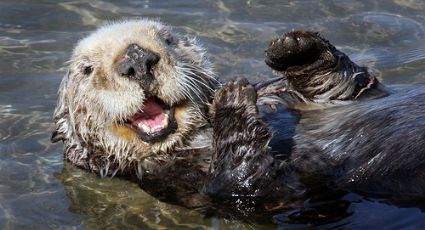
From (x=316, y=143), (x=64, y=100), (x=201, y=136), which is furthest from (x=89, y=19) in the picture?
(x=316, y=143)

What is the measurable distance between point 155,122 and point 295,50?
976mm

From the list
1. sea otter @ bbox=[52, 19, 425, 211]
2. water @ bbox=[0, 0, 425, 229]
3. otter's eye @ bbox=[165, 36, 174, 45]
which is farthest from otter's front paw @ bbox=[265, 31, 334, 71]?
water @ bbox=[0, 0, 425, 229]

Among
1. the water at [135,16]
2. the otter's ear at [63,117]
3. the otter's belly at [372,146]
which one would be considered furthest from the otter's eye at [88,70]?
the otter's belly at [372,146]

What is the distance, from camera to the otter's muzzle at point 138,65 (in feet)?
15.5

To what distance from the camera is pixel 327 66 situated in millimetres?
5418

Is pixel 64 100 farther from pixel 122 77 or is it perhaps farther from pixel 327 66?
pixel 327 66

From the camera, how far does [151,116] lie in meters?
4.98

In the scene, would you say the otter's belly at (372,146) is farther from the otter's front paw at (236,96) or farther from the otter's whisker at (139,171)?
the otter's whisker at (139,171)

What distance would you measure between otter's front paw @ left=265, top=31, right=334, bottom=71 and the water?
103 cm

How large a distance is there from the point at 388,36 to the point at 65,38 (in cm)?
287

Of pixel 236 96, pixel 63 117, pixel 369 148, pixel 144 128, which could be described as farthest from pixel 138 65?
Result: pixel 369 148

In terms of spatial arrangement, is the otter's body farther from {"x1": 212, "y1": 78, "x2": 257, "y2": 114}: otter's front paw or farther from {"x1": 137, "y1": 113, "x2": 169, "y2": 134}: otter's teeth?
{"x1": 137, "y1": 113, "x2": 169, "y2": 134}: otter's teeth

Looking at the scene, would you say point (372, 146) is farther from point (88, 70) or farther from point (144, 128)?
point (88, 70)

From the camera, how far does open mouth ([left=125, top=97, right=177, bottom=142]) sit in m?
4.96
